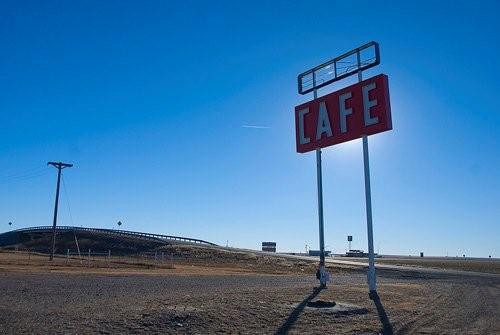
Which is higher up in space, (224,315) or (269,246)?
(269,246)

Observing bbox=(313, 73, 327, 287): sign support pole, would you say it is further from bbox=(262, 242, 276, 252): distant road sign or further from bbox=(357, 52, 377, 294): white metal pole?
bbox=(262, 242, 276, 252): distant road sign

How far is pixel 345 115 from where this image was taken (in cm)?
2084

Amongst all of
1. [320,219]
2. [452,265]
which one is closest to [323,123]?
[320,219]

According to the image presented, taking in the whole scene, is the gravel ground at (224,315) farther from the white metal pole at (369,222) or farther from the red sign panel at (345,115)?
the red sign panel at (345,115)

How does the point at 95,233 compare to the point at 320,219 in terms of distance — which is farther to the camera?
the point at 95,233

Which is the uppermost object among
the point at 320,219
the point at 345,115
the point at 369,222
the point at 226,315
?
the point at 345,115

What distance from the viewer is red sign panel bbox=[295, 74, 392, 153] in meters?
19.3

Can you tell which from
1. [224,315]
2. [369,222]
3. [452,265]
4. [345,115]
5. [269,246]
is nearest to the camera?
[224,315]

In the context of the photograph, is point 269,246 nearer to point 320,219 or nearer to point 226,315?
point 320,219

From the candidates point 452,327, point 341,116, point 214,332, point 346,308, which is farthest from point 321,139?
point 214,332

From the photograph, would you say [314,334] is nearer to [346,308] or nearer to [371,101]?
[346,308]

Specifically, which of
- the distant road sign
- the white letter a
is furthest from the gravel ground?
the distant road sign

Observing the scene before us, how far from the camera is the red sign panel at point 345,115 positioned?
19.3 metres

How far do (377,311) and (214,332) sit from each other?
592 cm
